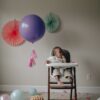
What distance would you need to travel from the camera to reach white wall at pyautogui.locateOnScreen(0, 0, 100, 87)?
5.29m

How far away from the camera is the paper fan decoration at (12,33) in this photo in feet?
17.4

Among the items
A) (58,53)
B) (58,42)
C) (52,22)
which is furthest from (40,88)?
(52,22)

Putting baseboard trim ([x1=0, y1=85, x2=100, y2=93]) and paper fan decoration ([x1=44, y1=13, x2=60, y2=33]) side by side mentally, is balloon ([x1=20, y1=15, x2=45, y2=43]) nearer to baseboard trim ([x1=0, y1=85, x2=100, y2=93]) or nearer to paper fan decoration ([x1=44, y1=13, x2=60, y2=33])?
paper fan decoration ([x1=44, y1=13, x2=60, y2=33])

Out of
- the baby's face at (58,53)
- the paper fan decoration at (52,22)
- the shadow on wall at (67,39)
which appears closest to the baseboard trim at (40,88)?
the shadow on wall at (67,39)

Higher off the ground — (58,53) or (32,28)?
(32,28)

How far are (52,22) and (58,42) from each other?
0.41m

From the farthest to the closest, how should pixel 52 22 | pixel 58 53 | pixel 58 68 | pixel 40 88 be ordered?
pixel 40 88 < pixel 52 22 < pixel 58 53 < pixel 58 68

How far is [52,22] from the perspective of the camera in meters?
5.25

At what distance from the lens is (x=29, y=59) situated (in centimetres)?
536

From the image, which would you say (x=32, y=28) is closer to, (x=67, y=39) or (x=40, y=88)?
(x=67, y=39)

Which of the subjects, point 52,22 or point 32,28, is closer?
point 32,28

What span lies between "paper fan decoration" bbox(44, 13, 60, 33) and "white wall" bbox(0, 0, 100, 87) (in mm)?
88

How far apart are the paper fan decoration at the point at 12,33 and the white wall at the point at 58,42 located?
100 mm

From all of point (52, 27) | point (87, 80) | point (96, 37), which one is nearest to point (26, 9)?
point (52, 27)
